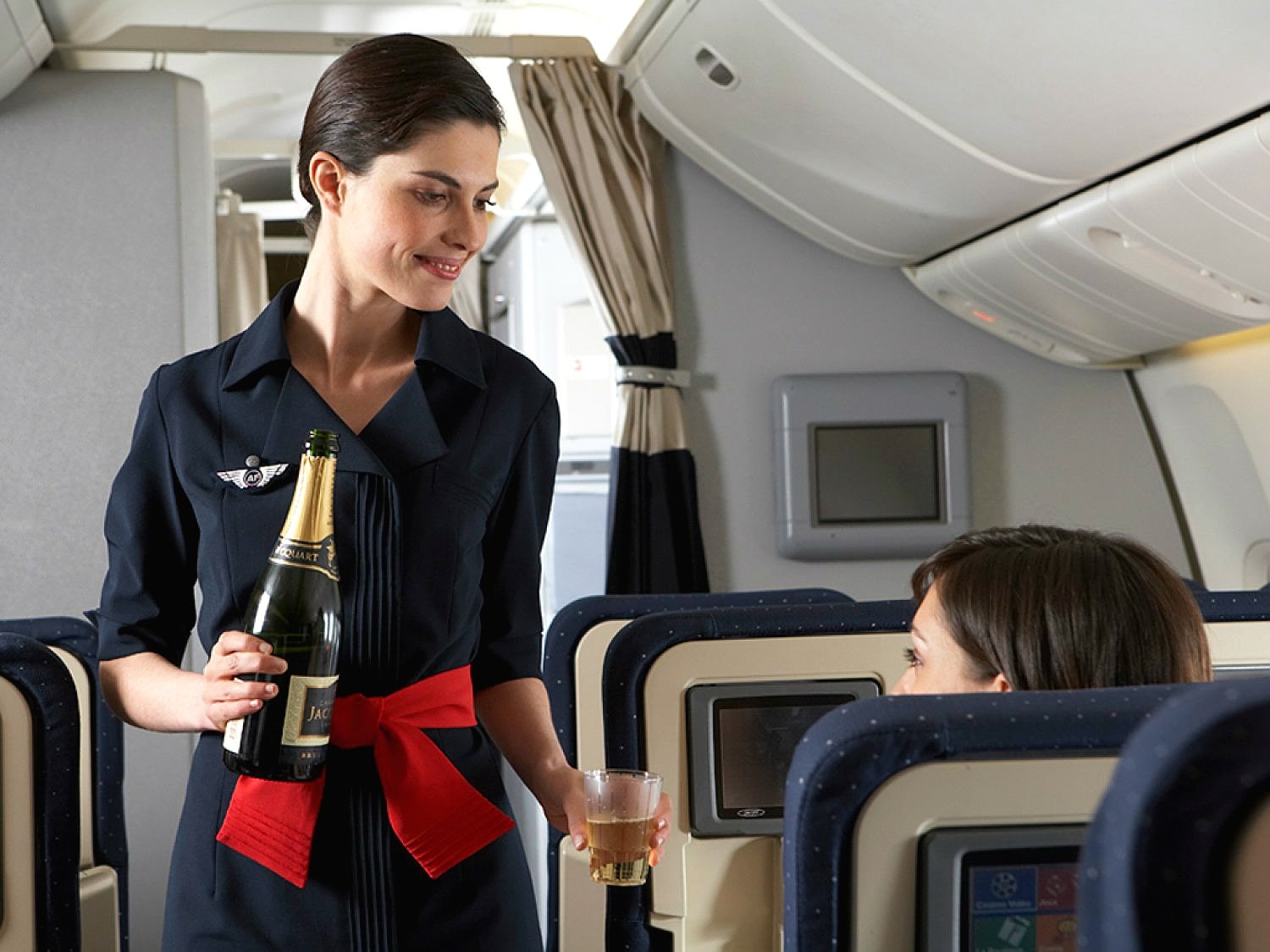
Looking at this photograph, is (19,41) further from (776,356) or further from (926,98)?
(776,356)

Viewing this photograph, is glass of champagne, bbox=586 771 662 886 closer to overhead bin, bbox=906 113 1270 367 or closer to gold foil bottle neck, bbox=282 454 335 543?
gold foil bottle neck, bbox=282 454 335 543

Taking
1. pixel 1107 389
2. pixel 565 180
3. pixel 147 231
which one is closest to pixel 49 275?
pixel 147 231

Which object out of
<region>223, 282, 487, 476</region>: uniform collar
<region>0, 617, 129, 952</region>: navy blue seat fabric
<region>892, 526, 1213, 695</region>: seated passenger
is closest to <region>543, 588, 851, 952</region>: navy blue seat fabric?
<region>0, 617, 129, 952</region>: navy blue seat fabric

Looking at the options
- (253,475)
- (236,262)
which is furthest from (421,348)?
(236,262)

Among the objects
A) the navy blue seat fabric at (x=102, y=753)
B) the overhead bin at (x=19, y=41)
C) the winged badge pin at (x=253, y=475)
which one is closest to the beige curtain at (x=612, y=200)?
the overhead bin at (x=19, y=41)

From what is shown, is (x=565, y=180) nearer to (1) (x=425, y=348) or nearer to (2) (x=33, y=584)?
(2) (x=33, y=584)

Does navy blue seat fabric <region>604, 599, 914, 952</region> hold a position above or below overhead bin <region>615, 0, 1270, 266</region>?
below

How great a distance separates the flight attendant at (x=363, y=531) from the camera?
51.0 inches

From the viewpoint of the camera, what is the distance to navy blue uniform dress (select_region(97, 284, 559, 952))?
1.30 m

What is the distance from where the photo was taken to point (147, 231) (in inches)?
169

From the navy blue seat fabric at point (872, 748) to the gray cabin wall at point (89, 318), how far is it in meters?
3.61

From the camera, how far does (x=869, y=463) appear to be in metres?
4.82

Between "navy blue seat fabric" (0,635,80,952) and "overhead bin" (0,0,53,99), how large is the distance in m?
2.65

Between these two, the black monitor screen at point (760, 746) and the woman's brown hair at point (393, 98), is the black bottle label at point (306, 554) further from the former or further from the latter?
the black monitor screen at point (760, 746)
